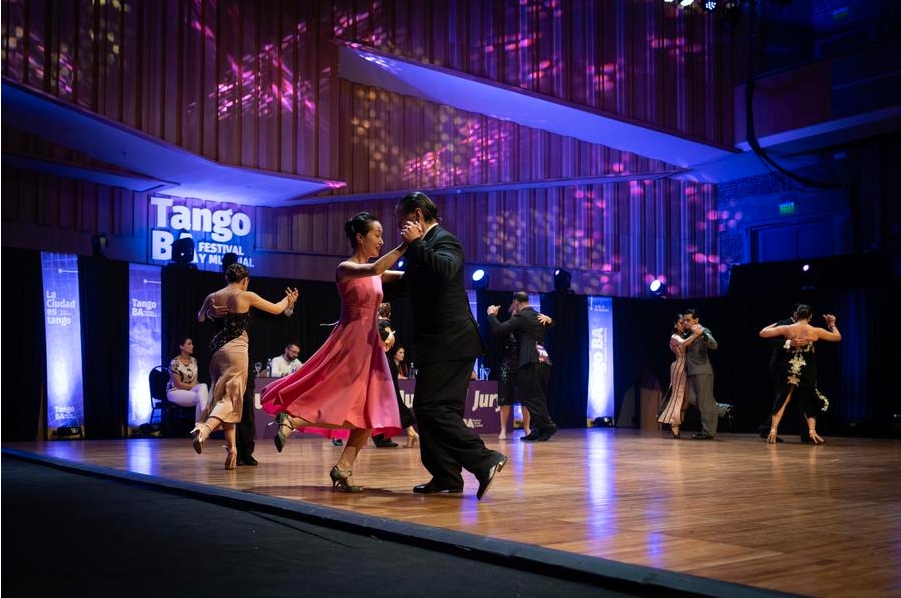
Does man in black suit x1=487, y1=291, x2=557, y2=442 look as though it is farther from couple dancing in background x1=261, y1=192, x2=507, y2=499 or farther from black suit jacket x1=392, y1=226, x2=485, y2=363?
black suit jacket x1=392, y1=226, x2=485, y2=363

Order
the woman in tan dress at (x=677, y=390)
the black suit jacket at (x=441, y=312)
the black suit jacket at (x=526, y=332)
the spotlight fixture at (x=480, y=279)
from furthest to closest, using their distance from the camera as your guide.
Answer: the spotlight fixture at (x=480, y=279) → the woman in tan dress at (x=677, y=390) → the black suit jacket at (x=526, y=332) → the black suit jacket at (x=441, y=312)

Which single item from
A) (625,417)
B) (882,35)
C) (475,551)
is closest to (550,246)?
(625,417)

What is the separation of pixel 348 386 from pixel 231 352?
76.9 inches

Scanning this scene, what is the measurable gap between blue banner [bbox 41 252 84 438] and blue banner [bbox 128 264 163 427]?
927 millimetres

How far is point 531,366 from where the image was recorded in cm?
1043

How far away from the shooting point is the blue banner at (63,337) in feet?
39.7

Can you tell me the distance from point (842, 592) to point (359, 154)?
12402 millimetres

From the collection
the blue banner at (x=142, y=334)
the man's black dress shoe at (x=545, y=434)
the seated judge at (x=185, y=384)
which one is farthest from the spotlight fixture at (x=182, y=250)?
the man's black dress shoe at (x=545, y=434)

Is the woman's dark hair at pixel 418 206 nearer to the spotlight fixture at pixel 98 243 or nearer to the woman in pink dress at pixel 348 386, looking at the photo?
the woman in pink dress at pixel 348 386

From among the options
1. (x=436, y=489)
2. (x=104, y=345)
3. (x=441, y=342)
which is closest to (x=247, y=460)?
(x=436, y=489)

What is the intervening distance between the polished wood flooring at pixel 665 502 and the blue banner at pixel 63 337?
3.70 metres

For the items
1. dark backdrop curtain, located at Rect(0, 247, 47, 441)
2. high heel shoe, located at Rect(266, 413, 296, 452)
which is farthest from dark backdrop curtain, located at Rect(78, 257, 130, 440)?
high heel shoe, located at Rect(266, 413, 296, 452)

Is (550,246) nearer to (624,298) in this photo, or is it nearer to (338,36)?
(624,298)

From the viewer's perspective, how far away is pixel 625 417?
16109mm
